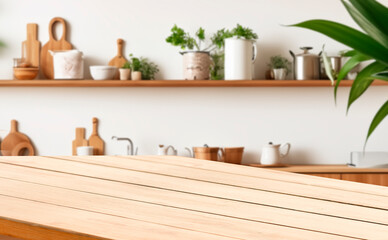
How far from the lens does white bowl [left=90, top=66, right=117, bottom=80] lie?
359 cm

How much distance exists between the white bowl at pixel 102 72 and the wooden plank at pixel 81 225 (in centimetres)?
271

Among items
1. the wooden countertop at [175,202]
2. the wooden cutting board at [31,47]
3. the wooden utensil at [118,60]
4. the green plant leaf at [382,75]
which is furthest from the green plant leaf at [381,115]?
the wooden cutting board at [31,47]

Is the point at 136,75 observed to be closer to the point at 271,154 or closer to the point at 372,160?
the point at 271,154

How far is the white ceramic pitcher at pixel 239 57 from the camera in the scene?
3473mm

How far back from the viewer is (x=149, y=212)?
920 mm

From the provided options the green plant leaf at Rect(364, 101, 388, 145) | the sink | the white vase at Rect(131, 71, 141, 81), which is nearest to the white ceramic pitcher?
the white vase at Rect(131, 71, 141, 81)

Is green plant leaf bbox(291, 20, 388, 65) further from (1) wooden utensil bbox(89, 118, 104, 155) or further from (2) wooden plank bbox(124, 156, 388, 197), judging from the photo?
(1) wooden utensil bbox(89, 118, 104, 155)

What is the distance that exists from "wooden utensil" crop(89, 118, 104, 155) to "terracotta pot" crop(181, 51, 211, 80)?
0.69 meters

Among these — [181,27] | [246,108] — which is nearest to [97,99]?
[181,27]

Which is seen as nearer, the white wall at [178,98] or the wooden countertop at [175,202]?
the wooden countertop at [175,202]

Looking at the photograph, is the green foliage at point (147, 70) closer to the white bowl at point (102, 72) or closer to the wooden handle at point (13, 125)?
the white bowl at point (102, 72)

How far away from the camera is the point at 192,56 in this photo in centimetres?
353

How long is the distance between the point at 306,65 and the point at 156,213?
8.97ft

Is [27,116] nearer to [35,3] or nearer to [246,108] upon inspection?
[35,3]
